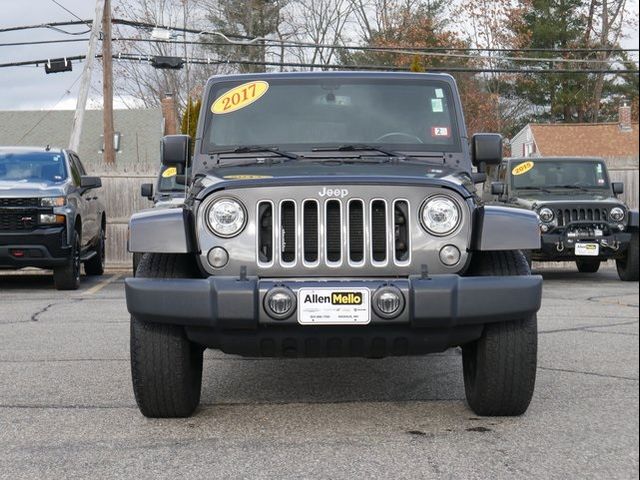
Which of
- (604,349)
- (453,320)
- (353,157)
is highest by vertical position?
(353,157)

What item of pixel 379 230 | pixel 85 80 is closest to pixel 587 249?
pixel 379 230

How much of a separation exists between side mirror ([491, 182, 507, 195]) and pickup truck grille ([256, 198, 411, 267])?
10.0 meters

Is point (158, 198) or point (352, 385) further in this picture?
point (158, 198)

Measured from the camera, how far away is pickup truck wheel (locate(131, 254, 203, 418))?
462cm

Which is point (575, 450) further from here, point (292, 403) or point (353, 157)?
point (353, 157)

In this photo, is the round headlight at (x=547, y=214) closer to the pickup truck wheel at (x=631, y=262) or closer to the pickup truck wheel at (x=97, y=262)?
the pickup truck wheel at (x=631, y=262)

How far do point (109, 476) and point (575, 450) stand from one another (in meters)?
1.97

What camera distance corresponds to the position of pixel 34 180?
13.0m

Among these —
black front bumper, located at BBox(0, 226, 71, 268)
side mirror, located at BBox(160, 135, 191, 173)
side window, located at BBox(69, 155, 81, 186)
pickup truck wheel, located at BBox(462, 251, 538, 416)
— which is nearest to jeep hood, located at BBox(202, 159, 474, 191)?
pickup truck wheel, located at BBox(462, 251, 538, 416)

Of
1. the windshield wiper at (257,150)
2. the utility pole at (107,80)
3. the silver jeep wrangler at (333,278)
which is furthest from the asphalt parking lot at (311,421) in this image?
the utility pole at (107,80)

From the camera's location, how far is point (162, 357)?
4.62 meters

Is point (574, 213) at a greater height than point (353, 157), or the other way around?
point (353, 157)

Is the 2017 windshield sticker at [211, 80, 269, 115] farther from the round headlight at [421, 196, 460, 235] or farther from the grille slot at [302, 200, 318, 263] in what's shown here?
the round headlight at [421, 196, 460, 235]

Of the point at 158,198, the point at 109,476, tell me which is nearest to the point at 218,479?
the point at 109,476
